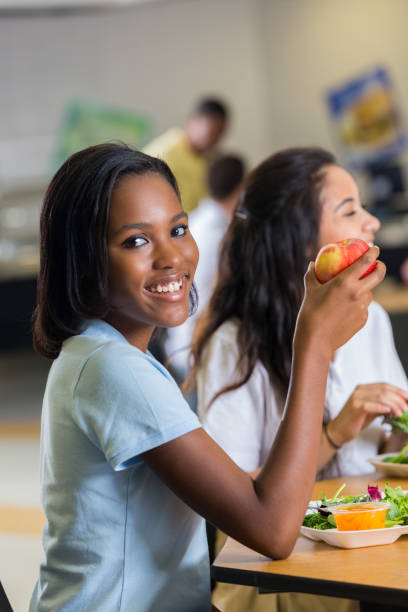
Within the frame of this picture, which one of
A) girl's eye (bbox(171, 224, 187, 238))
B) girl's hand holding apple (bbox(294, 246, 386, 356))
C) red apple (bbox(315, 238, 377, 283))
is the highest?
girl's eye (bbox(171, 224, 187, 238))

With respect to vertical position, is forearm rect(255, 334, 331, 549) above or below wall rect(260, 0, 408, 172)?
below

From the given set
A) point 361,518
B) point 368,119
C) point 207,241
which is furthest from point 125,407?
point 368,119

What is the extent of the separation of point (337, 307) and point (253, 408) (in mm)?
679

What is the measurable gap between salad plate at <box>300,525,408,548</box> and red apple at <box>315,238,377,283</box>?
340 millimetres

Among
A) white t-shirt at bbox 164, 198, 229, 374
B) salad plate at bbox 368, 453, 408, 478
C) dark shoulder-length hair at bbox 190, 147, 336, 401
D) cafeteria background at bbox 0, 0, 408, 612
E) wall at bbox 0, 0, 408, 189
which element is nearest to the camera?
salad plate at bbox 368, 453, 408, 478

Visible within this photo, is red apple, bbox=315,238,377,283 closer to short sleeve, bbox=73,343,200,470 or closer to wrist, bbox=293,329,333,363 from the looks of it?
wrist, bbox=293,329,333,363

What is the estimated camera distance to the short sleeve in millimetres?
1080

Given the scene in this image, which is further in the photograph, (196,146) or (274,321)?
(196,146)

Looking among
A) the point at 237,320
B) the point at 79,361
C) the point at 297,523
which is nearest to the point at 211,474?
the point at 297,523

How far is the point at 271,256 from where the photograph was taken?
191 cm

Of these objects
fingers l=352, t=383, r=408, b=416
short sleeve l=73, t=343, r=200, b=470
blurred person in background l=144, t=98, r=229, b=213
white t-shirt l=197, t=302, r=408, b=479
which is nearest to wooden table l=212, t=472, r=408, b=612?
short sleeve l=73, t=343, r=200, b=470

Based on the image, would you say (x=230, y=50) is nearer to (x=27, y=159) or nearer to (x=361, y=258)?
(x=27, y=159)

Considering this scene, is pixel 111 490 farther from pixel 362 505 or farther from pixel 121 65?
pixel 121 65

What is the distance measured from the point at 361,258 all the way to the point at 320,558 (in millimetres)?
397
